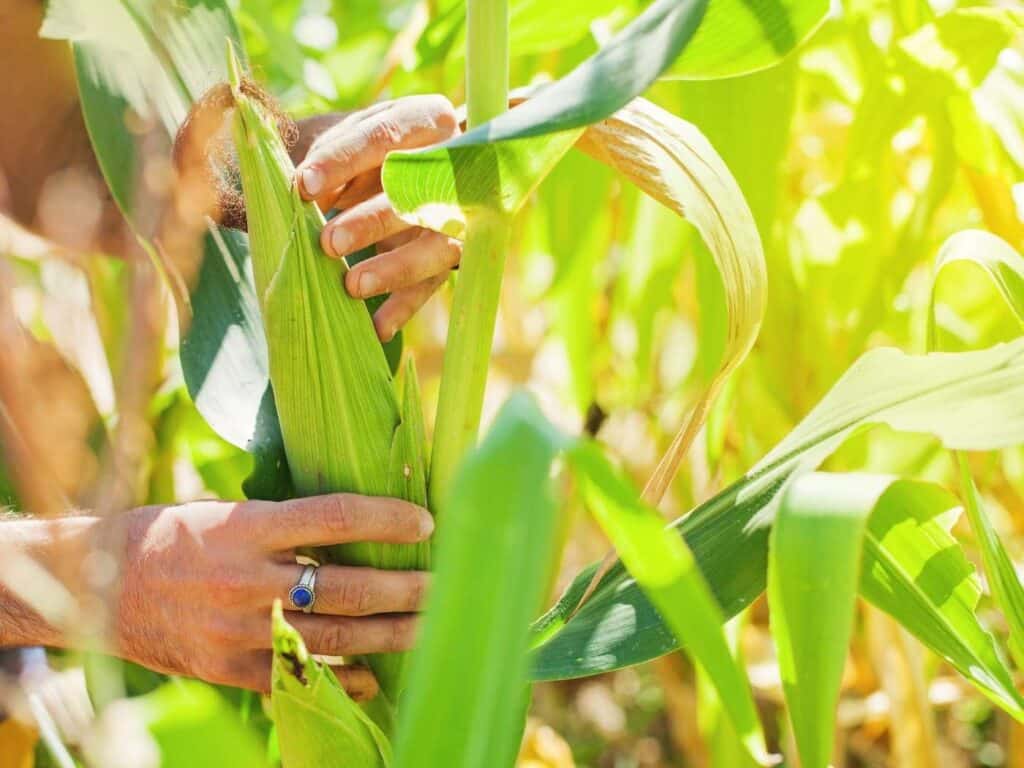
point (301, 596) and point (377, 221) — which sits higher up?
point (377, 221)

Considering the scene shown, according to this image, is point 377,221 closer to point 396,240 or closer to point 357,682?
point 396,240

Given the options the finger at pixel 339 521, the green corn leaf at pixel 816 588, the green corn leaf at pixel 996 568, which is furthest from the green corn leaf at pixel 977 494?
the finger at pixel 339 521

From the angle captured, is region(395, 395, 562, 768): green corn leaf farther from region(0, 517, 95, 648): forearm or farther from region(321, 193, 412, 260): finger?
region(321, 193, 412, 260): finger

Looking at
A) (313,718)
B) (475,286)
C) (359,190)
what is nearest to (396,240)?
(359,190)

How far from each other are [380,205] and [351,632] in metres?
0.20

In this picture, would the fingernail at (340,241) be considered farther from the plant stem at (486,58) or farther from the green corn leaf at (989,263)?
the green corn leaf at (989,263)

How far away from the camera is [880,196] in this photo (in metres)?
0.75

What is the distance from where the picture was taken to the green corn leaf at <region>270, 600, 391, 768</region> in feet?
1.19

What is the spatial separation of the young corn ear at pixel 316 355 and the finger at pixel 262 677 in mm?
62

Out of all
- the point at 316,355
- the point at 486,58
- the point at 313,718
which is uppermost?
the point at 486,58

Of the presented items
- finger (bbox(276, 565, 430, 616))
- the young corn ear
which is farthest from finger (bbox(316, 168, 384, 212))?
finger (bbox(276, 565, 430, 616))

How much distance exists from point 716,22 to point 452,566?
0.81ft

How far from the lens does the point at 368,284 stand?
1.55 feet

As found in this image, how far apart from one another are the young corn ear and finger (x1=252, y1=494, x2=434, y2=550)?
2 cm
